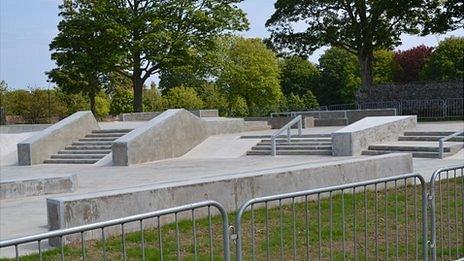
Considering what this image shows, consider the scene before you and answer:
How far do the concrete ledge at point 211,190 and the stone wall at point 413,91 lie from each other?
93.0ft

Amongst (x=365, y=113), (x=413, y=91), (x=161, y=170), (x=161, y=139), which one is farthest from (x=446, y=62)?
(x=161, y=170)

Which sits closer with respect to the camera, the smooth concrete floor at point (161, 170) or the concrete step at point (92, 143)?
the smooth concrete floor at point (161, 170)

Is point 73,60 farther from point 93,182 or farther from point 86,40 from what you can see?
point 93,182

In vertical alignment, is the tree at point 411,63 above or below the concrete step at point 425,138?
above

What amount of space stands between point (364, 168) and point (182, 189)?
13.7 feet

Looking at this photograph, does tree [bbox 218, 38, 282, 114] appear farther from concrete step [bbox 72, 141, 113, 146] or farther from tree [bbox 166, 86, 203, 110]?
concrete step [bbox 72, 141, 113, 146]

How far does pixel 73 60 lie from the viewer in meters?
38.7

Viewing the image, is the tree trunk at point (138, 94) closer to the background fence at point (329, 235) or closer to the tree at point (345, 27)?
the tree at point (345, 27)

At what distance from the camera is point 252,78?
173 feet

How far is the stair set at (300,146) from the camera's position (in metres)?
20.8

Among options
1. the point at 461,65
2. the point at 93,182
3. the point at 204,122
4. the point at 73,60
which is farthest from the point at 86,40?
the point at 461,65

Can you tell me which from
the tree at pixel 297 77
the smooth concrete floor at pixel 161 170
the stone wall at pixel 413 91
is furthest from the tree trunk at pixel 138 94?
the tree at pixel 297 77

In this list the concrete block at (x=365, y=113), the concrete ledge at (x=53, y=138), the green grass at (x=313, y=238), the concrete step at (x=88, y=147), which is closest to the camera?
the green grass at (x=313, y=238)

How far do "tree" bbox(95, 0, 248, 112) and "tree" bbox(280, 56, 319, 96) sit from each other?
30.0 metres
